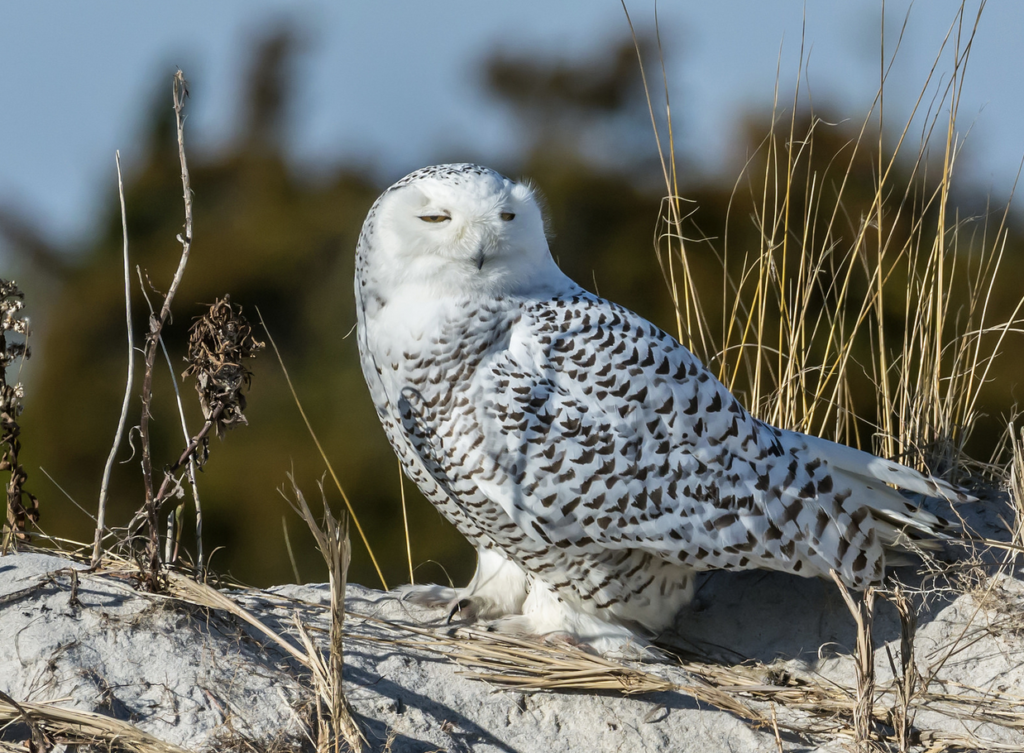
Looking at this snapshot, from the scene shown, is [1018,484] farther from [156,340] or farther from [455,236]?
[156,340]

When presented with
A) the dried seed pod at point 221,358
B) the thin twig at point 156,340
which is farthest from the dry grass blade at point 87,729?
the dried seed pod at point 221,358

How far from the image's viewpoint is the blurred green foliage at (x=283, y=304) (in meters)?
8.75

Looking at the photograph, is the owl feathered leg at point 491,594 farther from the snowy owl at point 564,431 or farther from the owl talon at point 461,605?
the snowy owl at point 564,431

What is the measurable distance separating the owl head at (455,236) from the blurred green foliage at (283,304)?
14.9ft

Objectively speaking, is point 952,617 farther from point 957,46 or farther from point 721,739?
point 957,46

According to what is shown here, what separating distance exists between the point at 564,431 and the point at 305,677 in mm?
914

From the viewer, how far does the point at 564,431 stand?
2715 mm

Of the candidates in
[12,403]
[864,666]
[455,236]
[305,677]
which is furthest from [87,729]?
[864,666]

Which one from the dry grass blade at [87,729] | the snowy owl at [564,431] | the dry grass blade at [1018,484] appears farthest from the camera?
the dry grass blade at [1018,484]

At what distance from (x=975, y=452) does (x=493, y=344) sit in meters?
7.92

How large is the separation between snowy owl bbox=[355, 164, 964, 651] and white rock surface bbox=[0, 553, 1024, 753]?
1.16 ft

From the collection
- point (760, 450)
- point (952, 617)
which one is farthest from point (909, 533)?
point (760, 450)

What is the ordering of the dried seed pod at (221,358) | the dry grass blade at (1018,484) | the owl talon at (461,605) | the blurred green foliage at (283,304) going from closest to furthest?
the dried seed pod at (221,358), the dry grass blade at (1018,484), the owl talon at (461,605), the blurred green foliage at (283,304)

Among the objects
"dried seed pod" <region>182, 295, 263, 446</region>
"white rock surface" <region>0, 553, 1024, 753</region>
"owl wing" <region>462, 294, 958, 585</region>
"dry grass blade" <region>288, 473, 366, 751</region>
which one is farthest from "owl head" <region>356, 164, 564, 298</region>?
"white rock surface" <region>0, 553, 1024, 753</region>
